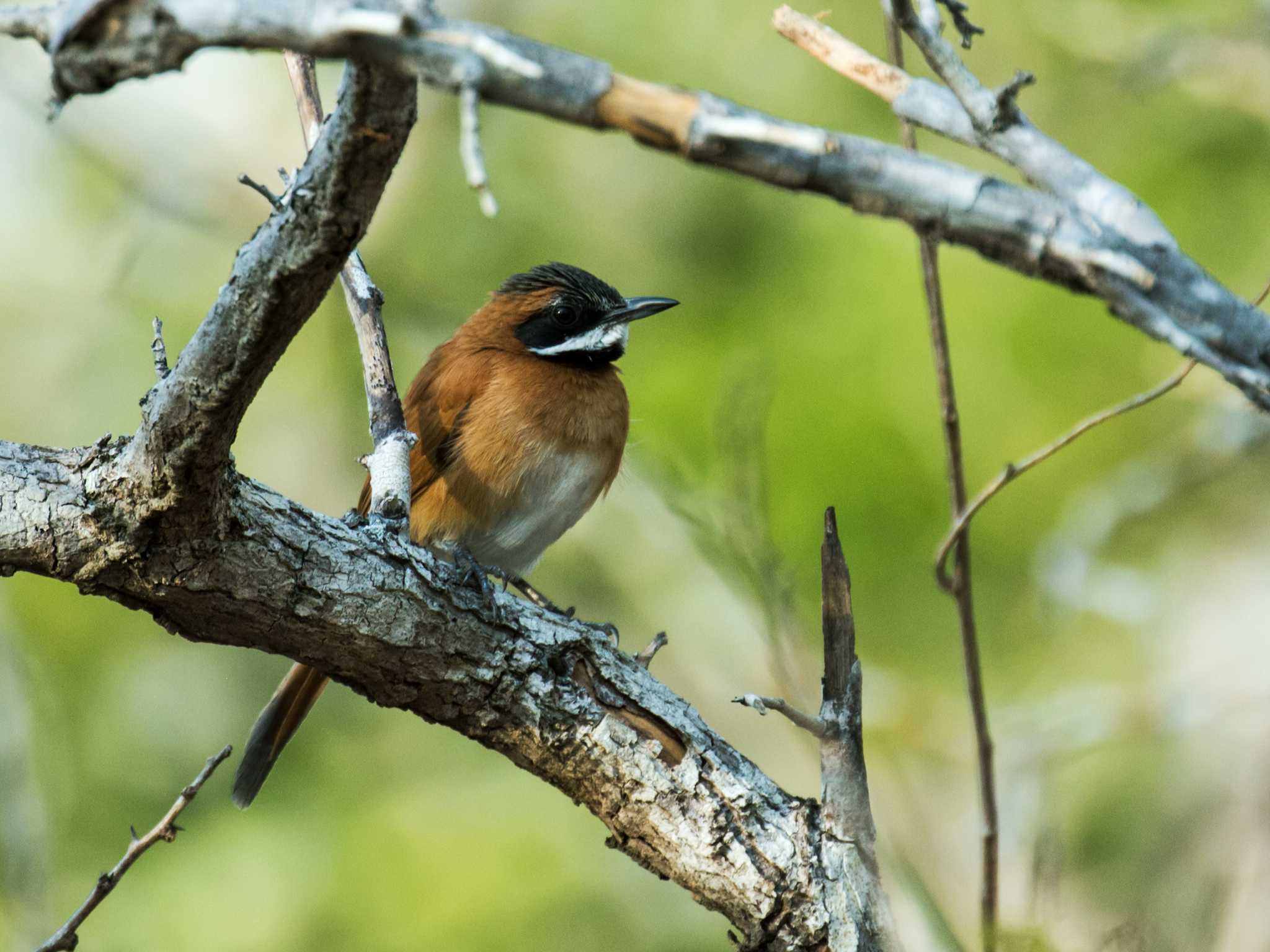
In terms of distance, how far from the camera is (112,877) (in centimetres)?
288

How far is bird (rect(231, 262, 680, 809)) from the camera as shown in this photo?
4711 millimetres

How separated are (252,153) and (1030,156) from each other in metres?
8.62

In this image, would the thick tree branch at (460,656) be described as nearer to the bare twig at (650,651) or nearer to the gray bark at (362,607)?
the gray bark at (362,607)

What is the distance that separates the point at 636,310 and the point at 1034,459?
7.91 ft

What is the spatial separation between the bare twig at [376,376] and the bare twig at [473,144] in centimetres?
202

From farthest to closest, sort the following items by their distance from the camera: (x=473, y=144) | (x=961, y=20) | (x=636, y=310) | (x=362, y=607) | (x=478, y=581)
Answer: (x=636, y=310) → (x=478, y=581) → (x=362, y=607) → (x=961, y=20) → (x=473, y=144)

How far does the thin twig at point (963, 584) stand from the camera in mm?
3828

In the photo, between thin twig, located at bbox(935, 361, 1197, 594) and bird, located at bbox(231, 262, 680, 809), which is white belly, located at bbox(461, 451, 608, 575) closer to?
bird, located at bbox(231, 262, 680, 809)

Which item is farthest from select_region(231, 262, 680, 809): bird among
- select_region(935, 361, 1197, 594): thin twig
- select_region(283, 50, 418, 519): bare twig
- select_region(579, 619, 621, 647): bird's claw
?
select_region(935, 361, 1197, 594): thin twig

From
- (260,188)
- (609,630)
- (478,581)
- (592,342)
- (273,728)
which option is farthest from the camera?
(592,342)

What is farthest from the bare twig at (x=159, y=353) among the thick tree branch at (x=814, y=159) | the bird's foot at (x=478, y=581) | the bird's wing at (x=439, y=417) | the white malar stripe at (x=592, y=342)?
the white malar stripe at (x=592, y=342)

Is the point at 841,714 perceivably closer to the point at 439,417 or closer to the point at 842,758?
the point at 842,758

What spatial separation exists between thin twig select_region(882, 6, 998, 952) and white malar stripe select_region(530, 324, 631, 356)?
1.81m

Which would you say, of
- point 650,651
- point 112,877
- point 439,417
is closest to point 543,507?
point 439,417
